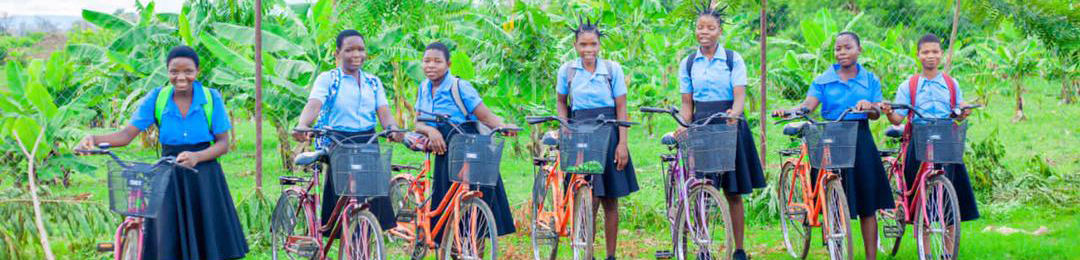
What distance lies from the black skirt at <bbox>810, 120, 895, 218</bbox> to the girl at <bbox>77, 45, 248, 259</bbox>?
331cm

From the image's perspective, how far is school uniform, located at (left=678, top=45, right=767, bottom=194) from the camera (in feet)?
19.3

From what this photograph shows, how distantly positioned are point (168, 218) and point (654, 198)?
6.13 meters

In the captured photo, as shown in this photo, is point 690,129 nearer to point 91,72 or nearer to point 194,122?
point 194,122

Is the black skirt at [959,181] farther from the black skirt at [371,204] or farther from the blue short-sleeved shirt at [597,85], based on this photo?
the black skirt at [371,204]

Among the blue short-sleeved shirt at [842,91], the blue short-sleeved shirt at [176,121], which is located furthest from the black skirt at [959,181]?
the blue short-sleeved shirt at [176,121]

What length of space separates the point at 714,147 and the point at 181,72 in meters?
2.57

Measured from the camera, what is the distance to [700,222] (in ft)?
18.8

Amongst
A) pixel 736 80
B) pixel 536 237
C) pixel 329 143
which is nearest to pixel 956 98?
pixel 736 80

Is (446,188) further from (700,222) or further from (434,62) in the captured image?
(700,222)

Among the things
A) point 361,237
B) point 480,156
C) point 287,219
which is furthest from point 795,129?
point 287,219

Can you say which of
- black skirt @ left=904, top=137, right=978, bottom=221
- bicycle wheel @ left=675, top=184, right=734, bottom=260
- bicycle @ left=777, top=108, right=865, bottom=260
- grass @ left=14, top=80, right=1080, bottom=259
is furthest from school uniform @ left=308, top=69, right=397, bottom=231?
black skirt @ left=904, top=137, right=978, bottom=221

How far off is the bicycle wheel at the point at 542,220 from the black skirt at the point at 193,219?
174 cm

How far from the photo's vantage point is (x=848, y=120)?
5.73 m

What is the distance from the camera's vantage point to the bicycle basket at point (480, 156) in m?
5.14
